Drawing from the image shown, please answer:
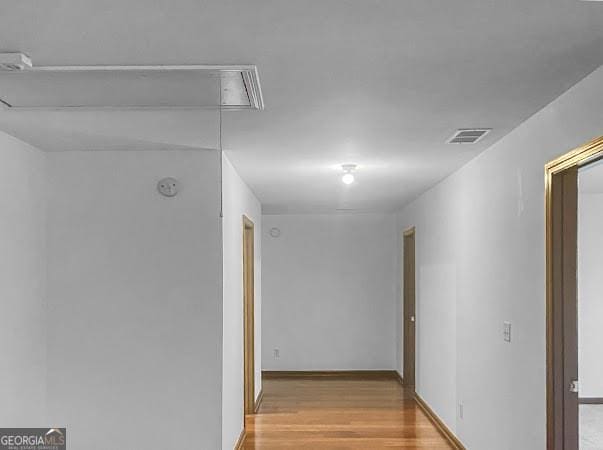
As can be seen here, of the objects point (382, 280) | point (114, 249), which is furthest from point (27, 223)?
point (382, 280)

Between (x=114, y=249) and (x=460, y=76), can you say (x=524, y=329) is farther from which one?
(x=114, y=249)

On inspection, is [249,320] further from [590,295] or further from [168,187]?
[590,295]

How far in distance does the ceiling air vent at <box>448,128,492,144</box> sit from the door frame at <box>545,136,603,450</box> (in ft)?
2.45

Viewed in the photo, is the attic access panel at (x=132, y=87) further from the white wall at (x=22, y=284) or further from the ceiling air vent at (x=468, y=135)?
the ceiling air vent at (x=468, y=135)

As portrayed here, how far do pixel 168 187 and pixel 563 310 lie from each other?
8.67ft

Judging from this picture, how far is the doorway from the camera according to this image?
9242 millimetres

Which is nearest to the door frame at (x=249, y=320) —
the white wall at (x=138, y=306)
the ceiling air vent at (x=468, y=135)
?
the white wall at (x=138, y=306)

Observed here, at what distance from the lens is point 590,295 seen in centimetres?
847

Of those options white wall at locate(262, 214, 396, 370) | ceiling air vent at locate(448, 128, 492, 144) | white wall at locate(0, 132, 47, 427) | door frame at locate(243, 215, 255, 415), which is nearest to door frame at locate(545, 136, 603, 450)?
ceiling air vent at locate(448, 128, 492, 144)

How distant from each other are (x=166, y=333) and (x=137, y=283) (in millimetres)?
386

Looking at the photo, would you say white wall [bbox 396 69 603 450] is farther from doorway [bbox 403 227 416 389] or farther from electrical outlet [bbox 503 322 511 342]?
doorway [bbox 403 227 416 389]

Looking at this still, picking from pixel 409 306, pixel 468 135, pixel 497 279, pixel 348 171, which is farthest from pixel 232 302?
pixel 409 306

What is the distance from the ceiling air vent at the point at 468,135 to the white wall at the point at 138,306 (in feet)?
5.20

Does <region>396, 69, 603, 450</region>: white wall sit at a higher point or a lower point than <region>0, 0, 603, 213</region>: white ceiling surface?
lower
